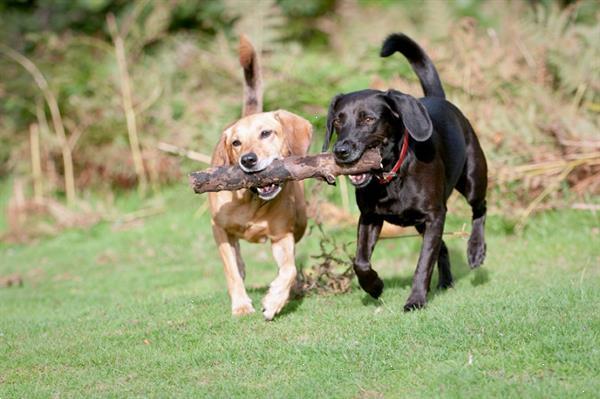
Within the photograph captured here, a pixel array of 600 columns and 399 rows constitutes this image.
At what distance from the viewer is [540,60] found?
1162 centimetres

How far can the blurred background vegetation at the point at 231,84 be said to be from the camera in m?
10.5

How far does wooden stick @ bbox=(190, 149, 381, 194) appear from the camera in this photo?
19.9 feet

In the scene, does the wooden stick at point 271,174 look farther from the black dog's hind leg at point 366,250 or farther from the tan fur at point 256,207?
the black dog's hind leg at point 366,250

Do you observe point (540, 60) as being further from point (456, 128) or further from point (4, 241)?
point (4, 241)

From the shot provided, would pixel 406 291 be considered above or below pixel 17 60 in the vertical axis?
below

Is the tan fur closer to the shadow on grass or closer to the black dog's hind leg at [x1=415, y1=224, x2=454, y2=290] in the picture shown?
the shadow on grass

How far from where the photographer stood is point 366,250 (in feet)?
21.0

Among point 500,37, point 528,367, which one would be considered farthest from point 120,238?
point 528,367

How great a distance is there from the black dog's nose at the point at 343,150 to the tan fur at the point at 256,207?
93 cm

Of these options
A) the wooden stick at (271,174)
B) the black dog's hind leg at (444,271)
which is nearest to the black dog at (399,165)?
the wooden stick at (271,174)

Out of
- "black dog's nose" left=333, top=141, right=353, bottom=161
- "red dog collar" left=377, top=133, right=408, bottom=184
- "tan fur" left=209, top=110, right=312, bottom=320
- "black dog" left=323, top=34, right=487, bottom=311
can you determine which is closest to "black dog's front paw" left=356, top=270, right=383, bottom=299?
"black dog" left=323, top=34, right=487, bottom=311

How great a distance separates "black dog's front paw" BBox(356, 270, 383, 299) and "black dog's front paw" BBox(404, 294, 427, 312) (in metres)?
0.34

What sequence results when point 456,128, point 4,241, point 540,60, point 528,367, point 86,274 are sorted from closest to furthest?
point 528,367
point 456,128
point 86,274
point 540,60
point 4,241

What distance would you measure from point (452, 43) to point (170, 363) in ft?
25.3
